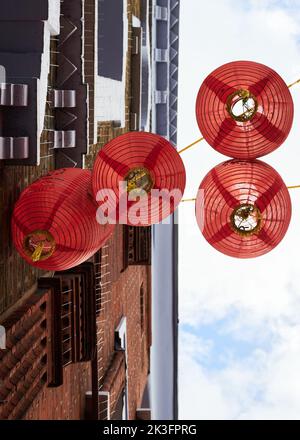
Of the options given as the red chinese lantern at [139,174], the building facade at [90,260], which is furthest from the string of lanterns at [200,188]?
the building facade at [90,260]

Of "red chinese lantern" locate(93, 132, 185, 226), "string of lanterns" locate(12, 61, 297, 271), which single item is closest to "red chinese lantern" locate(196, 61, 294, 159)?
"string of lanterns" locate(12, 61, 297, 271)

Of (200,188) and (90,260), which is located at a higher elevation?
(200,188)

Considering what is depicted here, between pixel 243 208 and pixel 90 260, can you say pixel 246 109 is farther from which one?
pixel 90 260

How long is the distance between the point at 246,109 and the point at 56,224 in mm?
2100

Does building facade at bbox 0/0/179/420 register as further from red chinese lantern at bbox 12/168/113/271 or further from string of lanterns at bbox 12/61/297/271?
string of lanterns at bbox 12/61/297/271

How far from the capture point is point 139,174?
5.66 m

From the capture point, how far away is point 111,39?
34.7ft

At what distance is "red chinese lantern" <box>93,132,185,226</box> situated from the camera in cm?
563

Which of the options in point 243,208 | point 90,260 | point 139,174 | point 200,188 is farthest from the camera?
point 90,260

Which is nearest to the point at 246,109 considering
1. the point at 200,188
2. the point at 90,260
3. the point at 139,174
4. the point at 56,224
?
the point at 200,188

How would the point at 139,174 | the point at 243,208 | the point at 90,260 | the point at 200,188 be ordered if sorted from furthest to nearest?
the point at 90,260 → the point at 200,188 → the point at 243,208 → the point at 139,174

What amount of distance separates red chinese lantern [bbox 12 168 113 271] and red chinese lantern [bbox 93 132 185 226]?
0.91 feet

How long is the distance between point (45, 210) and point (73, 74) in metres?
2.85

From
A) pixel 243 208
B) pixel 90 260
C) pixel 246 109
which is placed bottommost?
pixel 90 260
